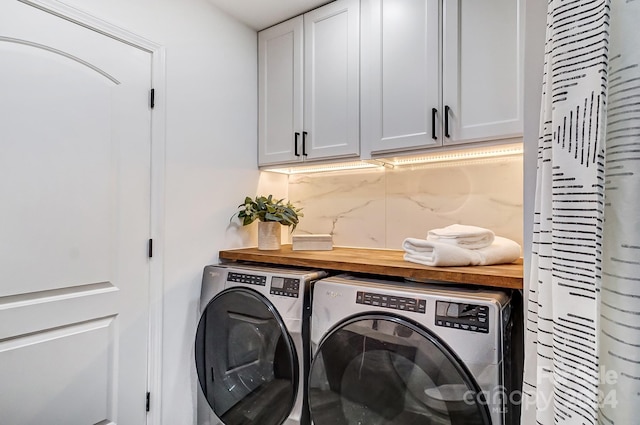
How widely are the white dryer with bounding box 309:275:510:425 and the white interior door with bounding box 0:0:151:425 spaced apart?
893 millimetres

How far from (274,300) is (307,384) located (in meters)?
0.38

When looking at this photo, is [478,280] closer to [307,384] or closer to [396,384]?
[396,384]

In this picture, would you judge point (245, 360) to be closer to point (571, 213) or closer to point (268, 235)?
point (268, 235)

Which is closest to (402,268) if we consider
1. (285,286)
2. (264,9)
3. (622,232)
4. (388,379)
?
(388,379)

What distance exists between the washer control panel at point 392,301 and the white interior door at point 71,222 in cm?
105

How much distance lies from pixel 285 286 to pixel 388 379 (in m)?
0.57

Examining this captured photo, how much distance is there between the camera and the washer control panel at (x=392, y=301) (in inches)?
44.9

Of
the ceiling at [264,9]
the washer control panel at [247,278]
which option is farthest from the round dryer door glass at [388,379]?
the ceiling at [264,9]

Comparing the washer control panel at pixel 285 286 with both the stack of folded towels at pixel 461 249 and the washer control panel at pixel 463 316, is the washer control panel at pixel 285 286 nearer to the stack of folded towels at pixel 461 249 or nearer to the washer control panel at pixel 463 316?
the stack of folded towels at pixel 461 249

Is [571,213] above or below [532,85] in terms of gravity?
below

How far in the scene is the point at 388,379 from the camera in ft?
3.85

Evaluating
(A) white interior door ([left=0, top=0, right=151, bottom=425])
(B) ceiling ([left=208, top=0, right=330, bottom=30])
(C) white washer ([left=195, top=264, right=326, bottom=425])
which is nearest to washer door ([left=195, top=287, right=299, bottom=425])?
(C) white washer ([left=195, top=264, right=326, bottom=425])

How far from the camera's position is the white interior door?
119 centimetres

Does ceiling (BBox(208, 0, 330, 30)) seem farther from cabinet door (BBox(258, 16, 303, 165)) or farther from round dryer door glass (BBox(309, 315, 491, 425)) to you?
round dryer door glass (BBox(309, 315, 491, 425))
